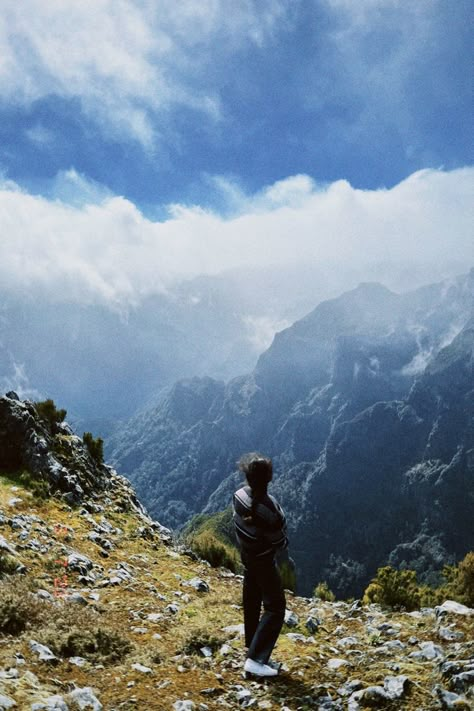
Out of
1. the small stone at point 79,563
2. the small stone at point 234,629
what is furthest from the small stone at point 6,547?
the small stone at point 234,629

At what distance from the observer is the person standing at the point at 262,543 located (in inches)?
331

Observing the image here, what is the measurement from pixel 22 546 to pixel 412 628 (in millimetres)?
12278

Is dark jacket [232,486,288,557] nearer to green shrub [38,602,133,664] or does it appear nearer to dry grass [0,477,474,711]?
dry grass [0,477,474,711]

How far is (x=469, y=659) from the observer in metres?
7.65

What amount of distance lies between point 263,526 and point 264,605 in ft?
4.55

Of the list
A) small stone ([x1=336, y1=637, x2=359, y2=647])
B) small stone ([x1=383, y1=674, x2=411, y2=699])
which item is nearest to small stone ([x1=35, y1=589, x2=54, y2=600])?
small stone ([x1=336, y1=637, x2=359, y2=647])

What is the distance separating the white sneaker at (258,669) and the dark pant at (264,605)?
0.36 ft

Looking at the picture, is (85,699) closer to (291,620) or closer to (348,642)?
(348,642)

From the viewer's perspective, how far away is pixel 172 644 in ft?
33.3

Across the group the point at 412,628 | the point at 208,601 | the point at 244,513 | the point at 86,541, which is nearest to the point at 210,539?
the point at 86,541

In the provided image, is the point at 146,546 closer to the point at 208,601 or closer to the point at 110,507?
the point at 110,507

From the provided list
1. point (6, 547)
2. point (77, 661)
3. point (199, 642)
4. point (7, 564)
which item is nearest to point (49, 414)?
point (6, 547)

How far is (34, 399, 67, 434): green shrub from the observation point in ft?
102

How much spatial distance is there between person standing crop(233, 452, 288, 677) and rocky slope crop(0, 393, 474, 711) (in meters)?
0.60
